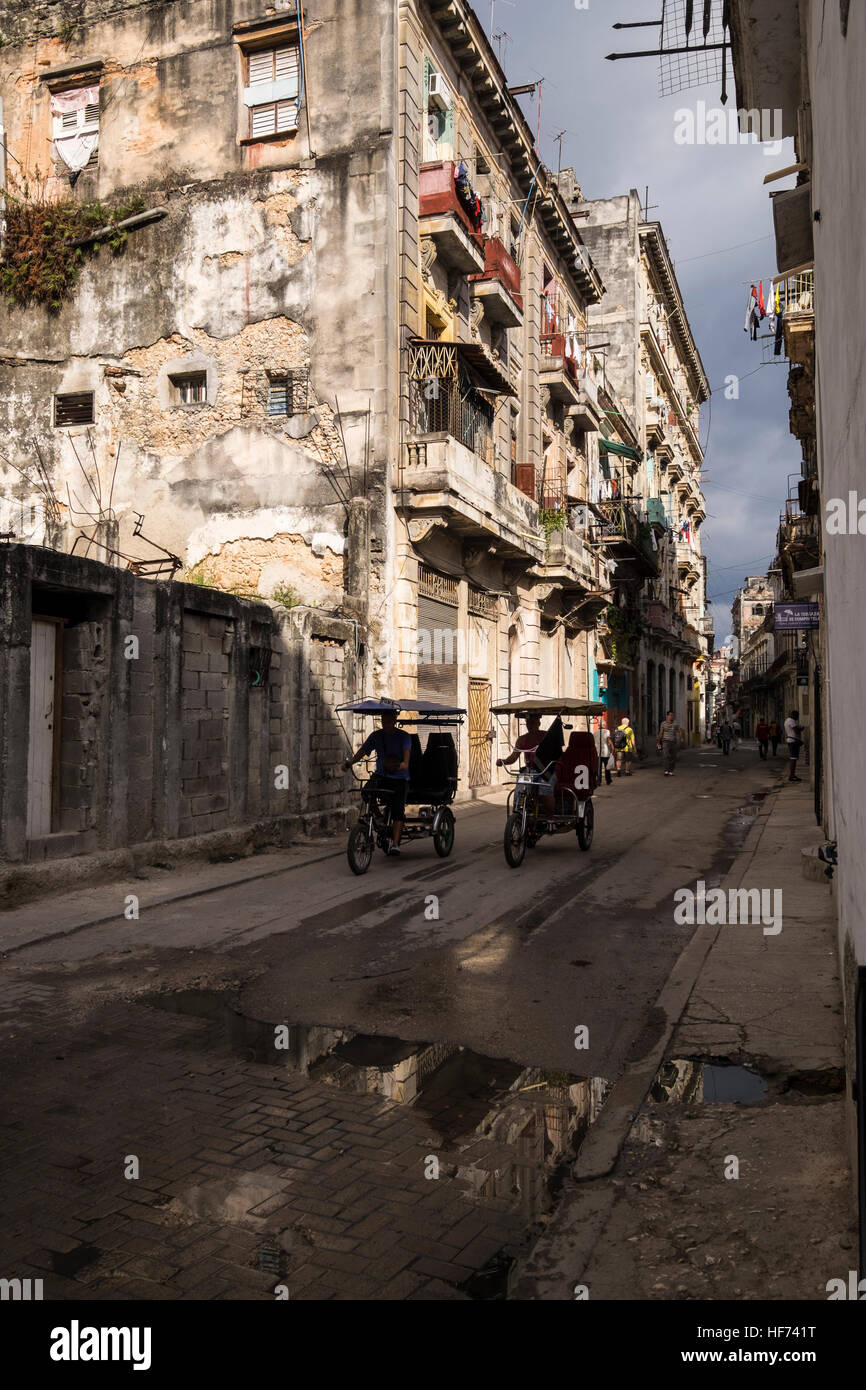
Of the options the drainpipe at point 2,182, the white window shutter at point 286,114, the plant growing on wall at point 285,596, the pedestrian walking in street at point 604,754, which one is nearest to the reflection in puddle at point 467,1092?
the plant growing on wall at point 285,596

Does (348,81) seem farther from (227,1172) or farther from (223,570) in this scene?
(227,1172)

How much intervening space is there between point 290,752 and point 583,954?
7691mm

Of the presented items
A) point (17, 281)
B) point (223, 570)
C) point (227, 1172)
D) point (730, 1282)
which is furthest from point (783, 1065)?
point (17, 281)

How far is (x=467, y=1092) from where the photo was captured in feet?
A: 15.8

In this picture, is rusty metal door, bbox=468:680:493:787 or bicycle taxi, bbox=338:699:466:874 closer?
bicycle taxi, bbox=338:699:466:874

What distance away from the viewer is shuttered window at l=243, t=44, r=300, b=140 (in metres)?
18.7

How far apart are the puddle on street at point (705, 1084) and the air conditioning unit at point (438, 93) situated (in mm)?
20462

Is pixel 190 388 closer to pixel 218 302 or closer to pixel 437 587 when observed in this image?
pixel 218 302

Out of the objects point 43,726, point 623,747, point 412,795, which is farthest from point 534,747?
point 623,747

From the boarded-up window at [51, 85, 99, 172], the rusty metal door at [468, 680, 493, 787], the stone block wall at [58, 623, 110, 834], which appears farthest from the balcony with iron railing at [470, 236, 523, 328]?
the stone block wall at [58, 623, 110, 834]

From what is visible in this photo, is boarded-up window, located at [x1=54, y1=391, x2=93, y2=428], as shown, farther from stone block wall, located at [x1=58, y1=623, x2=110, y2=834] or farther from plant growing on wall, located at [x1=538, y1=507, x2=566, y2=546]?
plant growing on wall, located at [x1=538, y1=507, x2=566, y2=546]

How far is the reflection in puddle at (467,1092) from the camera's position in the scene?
3.95 m

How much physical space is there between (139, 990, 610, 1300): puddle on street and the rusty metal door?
16.3 m

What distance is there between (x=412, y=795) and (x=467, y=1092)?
7.92 m
